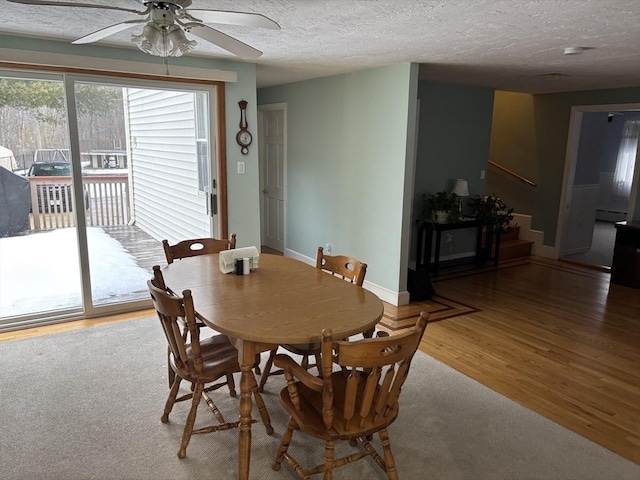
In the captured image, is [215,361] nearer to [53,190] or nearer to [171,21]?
[171,21]

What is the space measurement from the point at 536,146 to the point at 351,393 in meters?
6.15

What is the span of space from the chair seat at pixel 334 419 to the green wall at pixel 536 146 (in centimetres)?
568

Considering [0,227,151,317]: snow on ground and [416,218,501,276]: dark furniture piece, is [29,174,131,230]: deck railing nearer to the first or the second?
[0,227,151,317]: snow on ground

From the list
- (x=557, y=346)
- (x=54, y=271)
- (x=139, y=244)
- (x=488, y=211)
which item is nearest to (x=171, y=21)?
(x=139, y=244)

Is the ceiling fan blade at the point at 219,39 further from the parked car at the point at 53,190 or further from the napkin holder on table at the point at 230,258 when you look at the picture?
the parked car at the point at 53,190

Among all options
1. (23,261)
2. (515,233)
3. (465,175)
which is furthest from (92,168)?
(515,233)

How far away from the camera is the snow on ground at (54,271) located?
3.92 m

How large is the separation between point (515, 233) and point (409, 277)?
9.78 ft

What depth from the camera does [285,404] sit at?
6.50ft

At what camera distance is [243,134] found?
4.36 metres

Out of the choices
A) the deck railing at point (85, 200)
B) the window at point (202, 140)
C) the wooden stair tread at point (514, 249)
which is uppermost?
the window at point (202, 140)

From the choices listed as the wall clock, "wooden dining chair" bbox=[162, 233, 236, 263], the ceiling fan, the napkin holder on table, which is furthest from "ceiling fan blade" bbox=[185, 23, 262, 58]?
the wall clock

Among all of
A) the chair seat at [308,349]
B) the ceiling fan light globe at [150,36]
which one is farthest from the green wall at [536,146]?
the ceiling fan light globe at [150,36]

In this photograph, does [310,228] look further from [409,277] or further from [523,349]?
[523,349]
